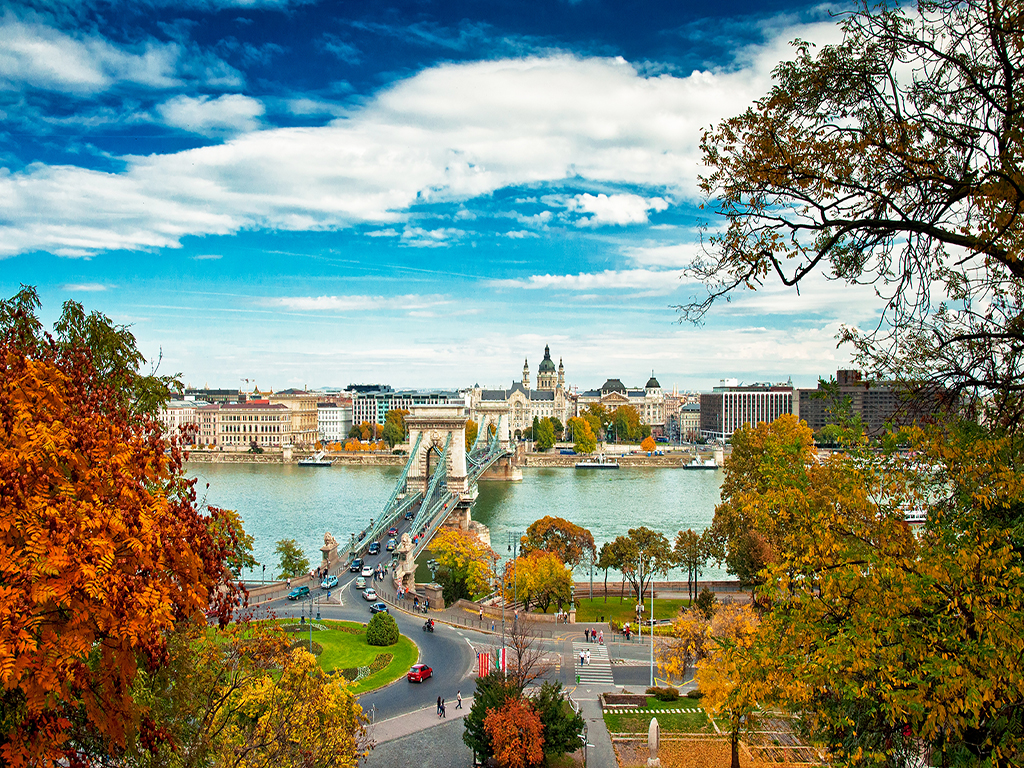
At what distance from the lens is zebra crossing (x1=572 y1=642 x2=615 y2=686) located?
19047mm

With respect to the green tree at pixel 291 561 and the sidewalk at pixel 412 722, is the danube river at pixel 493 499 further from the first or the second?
the sidewalk at pixel 412 722

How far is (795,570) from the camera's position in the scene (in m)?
6.83

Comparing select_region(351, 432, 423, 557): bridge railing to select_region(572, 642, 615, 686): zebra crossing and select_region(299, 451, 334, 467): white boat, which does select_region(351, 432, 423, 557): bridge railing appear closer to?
select_region(572, 642, 615, 686): zebra crossing

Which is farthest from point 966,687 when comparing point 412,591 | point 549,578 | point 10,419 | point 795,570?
point 412,591

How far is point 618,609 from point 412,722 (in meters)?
13.0

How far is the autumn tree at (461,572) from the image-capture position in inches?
1085

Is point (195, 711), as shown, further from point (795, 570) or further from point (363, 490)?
point (363, 490)

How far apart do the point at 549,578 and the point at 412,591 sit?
238 inches

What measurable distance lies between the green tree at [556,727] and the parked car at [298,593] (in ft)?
51.1

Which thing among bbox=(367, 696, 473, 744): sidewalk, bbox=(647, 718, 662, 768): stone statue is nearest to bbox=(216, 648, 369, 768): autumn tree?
bbox=(367, 696, 473, 744): sidewalk

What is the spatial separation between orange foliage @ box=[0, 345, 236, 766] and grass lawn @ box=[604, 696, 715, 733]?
12.3 meters

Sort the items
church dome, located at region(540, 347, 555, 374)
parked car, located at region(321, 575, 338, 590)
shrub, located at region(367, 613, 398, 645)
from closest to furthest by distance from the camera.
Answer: shrub, located at region(367, 613, 398, 645)
parked car, located at region(321, 575, 338, 590)
church dome, located at region(540, 347, 555, 374)

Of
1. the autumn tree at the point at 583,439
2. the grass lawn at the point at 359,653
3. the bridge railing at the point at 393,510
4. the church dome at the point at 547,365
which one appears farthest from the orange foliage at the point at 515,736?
the church dome at the point at 547,365

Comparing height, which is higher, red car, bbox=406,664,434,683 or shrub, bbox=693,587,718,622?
shrub, bbox=693,587,718,622
